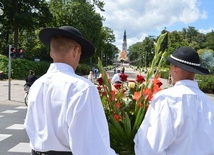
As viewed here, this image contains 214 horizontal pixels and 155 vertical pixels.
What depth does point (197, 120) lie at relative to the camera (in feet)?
7.50

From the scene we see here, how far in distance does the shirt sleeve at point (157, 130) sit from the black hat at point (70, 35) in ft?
2.09

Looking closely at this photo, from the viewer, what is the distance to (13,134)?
28.5 feet

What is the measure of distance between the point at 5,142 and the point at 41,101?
20.9 ft

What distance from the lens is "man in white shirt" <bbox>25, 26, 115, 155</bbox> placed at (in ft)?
5.71

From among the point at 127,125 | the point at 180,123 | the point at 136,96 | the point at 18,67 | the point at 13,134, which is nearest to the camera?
the point at 180,123

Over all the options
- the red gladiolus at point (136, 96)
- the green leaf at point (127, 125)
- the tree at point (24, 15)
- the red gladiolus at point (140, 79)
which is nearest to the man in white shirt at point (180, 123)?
the green leaf at point (127, 125)

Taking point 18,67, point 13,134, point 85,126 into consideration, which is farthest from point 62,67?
point 18,67

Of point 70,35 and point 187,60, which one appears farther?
point 187,60

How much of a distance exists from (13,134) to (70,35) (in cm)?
736

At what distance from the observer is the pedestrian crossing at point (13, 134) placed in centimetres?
713

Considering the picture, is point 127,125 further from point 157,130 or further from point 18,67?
point 18,67

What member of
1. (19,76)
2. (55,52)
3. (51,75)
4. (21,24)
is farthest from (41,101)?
(21,24)

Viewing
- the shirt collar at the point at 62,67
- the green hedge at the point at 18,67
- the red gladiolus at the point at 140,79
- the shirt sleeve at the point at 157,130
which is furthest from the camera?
the green hedge at the point at 18,67

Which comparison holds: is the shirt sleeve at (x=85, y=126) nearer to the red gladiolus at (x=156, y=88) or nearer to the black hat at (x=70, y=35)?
the black hat at (x=70, y=35)
